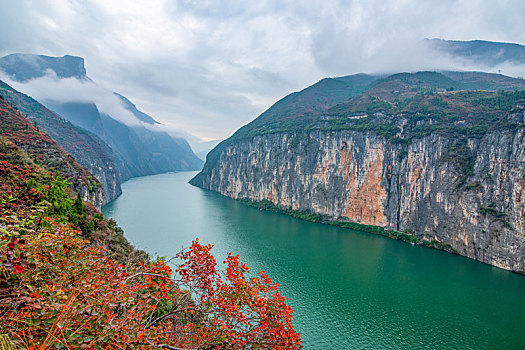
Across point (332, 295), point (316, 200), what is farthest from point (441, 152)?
point (332, 295)

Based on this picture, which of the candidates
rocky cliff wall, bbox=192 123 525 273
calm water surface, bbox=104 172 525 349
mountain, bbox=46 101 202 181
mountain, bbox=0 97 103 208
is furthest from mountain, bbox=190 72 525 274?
mountain, bbox=46 101 202 181

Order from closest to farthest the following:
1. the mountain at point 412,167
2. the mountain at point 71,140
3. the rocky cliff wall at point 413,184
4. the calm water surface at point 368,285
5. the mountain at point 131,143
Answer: the calm water surface at point 368,285
the rocky cliff wall at point 413,184
the mountain at point 412,167
the mountain at point 71,140
the mountain at point 131,143

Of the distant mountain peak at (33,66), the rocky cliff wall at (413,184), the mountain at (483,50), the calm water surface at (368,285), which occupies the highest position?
the mountain at (483,50)

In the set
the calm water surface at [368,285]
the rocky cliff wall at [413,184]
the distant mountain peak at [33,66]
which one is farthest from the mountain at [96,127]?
the rocky cliff wall at [413,184]

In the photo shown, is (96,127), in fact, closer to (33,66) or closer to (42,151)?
A: (33,66)

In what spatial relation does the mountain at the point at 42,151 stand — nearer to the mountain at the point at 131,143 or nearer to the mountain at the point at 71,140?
the mountain at the point at 71,140

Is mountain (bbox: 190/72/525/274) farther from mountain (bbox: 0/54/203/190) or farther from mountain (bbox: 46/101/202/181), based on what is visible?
mountain (bbox: 46/101/202/181)

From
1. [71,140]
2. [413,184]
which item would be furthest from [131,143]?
[413,184]
